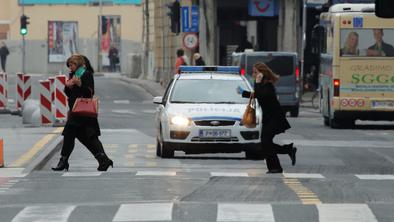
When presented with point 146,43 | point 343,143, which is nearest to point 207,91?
point 343,143

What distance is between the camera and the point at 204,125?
69.9ft

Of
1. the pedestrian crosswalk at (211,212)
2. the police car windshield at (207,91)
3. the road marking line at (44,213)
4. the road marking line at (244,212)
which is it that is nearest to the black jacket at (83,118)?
the police car windshield at (207,91)

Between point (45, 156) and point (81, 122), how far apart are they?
6.92 ft

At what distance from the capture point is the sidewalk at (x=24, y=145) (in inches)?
760

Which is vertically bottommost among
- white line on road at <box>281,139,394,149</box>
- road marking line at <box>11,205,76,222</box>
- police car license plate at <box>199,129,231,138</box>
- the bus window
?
white line on road at <box>281,139,394,149</box>

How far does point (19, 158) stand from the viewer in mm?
21031

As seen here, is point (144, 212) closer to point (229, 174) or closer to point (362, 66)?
point (229, 174)

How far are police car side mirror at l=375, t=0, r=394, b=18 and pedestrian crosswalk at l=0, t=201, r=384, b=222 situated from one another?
3.01m

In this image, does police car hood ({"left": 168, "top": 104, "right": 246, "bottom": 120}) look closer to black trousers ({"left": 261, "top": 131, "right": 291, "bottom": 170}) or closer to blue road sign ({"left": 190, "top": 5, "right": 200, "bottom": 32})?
black trousers ({"left": 261, "top": 131, "right": 291, "bottom": 170})

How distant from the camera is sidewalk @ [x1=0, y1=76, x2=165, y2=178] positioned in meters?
19.3

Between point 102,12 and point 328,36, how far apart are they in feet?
193

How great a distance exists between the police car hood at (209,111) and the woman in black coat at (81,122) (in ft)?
8.42

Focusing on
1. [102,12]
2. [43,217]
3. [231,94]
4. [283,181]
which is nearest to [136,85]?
[102,12]

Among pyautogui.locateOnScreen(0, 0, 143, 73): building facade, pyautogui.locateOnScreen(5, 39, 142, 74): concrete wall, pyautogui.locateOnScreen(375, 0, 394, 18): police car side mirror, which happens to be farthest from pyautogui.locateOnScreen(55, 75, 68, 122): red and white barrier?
pyautogui.locateOnScreen(5, 39, 142, 74): concrete wall
